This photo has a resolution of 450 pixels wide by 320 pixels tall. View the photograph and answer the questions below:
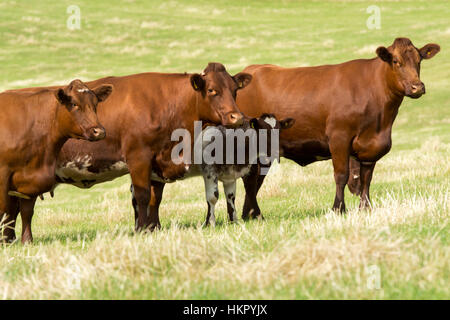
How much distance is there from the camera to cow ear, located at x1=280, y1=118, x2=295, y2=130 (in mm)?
10305

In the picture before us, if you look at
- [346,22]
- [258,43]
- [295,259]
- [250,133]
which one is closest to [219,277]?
[295,259]

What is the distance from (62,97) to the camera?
26.8 feet

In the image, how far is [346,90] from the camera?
393 inches

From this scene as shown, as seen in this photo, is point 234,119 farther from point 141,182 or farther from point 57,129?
point 57,129

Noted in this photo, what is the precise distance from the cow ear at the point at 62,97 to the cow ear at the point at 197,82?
61.7 inches

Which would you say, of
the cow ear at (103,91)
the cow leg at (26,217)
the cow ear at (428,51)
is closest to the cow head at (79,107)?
the cow ear at (103,91)

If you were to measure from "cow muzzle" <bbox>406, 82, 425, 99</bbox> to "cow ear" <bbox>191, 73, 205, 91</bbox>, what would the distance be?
265 cm

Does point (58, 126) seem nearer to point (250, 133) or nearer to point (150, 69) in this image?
point (250, 133)

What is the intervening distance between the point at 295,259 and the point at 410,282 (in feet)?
2.81

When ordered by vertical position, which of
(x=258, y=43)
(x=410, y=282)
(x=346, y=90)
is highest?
(x=258, y=43)

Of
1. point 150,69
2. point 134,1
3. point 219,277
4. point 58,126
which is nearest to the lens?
point 219,277

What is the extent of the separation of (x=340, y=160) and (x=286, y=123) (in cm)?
101

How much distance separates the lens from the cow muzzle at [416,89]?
30.3 ft

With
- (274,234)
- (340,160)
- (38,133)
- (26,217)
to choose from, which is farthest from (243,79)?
(274,234)
